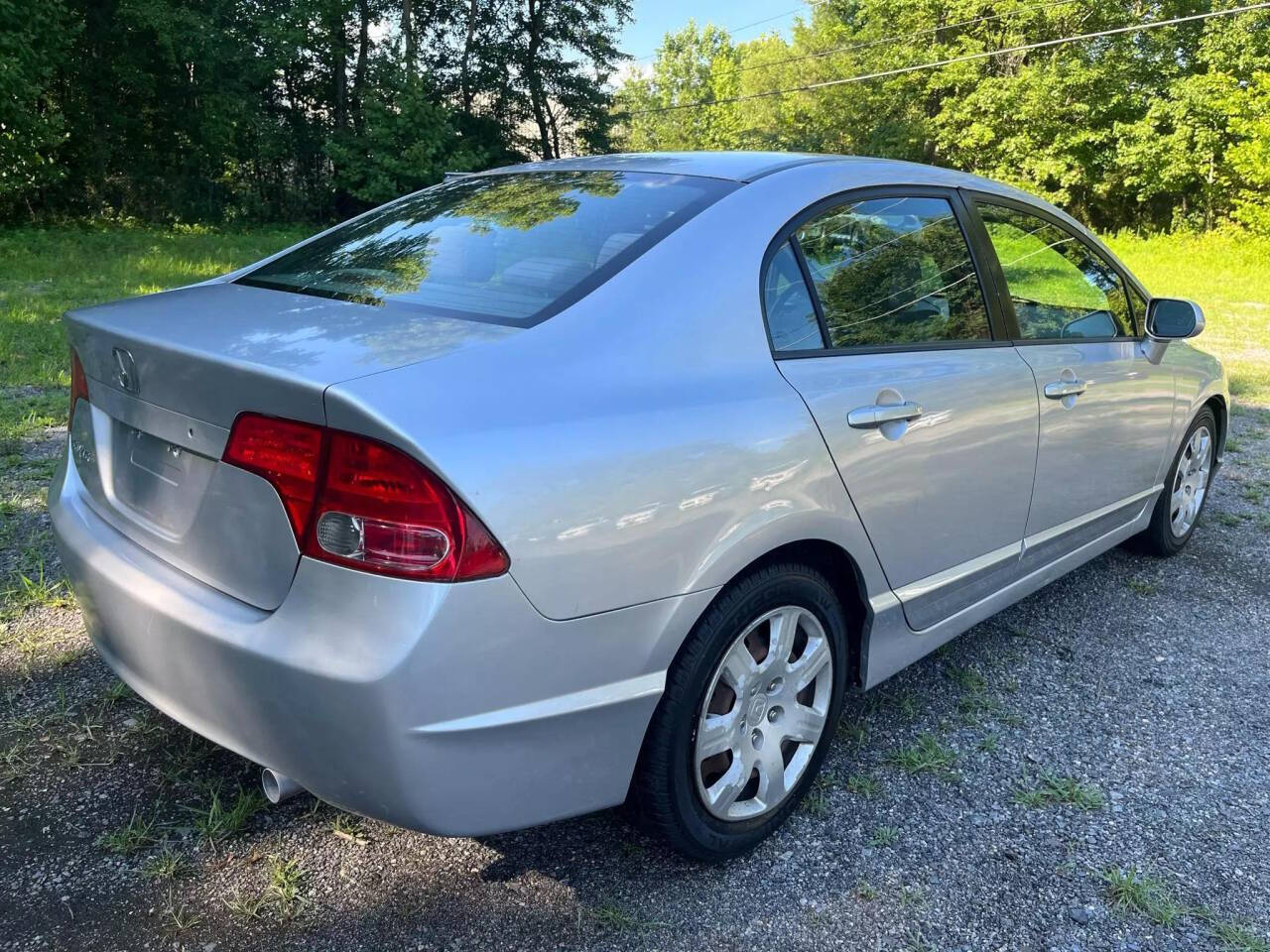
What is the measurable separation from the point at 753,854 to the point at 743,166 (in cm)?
178

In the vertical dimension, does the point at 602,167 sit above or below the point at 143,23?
below

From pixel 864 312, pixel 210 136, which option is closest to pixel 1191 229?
pixel 210 136

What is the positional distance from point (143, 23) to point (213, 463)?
2375 centimetres

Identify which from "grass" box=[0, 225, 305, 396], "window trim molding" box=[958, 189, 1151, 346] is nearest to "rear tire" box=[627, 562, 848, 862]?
"window trim molding" box=[958, 189, 1151, 346]

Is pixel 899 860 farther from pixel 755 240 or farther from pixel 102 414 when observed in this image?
pixel 102 414

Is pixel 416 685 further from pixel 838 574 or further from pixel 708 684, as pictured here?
pixel 838 574

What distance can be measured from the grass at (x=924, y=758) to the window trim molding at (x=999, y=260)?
1.24 meters

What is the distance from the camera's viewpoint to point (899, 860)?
2254 mm

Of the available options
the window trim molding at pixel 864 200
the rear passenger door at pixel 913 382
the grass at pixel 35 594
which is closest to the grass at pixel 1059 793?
the rear passenger door at pixel 913 382

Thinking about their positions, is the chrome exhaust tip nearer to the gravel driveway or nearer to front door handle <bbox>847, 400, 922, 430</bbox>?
the gravel driveway

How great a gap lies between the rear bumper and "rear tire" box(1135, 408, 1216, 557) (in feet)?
9.99

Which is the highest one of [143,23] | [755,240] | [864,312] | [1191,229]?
[143,23]

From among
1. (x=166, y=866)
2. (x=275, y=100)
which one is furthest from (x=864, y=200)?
(x=275, y=100)

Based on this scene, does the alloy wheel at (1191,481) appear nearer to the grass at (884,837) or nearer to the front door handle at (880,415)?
the front door handle at (880,415)
